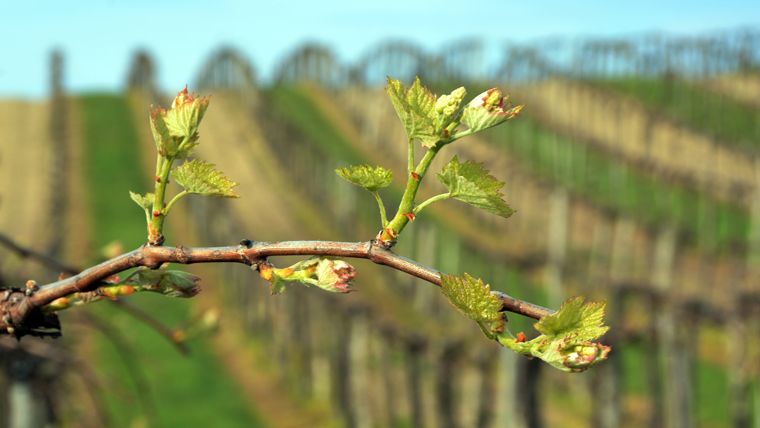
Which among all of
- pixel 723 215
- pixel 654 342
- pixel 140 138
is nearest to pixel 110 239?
pixel 140 138

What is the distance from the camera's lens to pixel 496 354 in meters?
7.89

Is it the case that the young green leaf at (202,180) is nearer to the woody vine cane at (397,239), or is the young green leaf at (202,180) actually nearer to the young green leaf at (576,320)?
the woody vine cane at (397,239)

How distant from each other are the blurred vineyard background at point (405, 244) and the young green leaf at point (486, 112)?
2.96 feet

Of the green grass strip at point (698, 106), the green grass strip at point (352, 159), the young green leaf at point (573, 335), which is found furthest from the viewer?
the green grass strip at point (698, 106)

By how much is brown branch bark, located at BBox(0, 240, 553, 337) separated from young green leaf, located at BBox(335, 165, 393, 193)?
6 centimetres

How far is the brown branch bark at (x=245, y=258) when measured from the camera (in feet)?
2.04

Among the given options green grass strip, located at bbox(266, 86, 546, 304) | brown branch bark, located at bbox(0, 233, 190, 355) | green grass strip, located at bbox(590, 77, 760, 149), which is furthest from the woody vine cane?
green grass strip, located at bbox(590, 77, 760, 149)

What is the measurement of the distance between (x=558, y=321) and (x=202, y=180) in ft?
1.33

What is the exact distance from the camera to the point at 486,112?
24.4 inches

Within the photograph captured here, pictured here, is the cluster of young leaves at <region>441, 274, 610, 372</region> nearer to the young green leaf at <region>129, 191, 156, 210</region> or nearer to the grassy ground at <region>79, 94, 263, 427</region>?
the young green leaf at <region>129, 191, 156, 210</region>

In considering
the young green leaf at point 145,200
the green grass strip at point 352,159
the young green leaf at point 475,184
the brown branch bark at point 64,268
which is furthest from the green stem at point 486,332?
the green grass strip at point 352,159

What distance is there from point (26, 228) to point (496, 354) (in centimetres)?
1456

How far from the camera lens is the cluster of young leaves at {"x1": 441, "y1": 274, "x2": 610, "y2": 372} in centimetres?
61

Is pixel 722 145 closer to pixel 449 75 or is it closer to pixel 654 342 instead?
pixel 449 75
